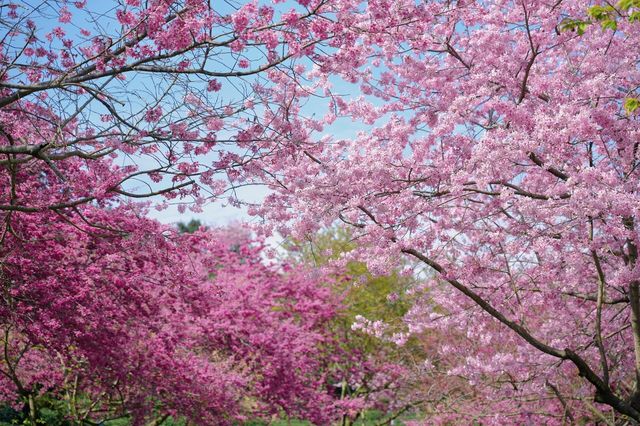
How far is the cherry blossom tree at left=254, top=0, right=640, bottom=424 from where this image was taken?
17.1 feet

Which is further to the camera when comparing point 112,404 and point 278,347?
point 278,347

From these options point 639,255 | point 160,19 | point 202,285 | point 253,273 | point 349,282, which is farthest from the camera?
point 349,282

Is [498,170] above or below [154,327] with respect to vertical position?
above

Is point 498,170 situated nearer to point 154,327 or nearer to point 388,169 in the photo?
point 388,169

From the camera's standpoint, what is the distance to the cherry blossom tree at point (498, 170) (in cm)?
522

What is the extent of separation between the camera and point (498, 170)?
5305mm

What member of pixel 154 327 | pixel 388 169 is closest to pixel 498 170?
pixel 388 169

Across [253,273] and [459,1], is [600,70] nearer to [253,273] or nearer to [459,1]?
[459,1]

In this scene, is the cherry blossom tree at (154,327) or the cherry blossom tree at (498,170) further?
the cherry blossom tree at (154,327)

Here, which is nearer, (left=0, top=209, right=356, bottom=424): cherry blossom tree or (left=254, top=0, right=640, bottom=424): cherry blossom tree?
(left=254, top=0, right=640, bottom=424): cherry blossom tree

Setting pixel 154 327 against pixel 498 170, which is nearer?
pixel 498 170

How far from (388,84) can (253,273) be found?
6.80 metres

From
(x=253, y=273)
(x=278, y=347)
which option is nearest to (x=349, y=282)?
(x=253, y=273)

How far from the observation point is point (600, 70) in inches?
234
